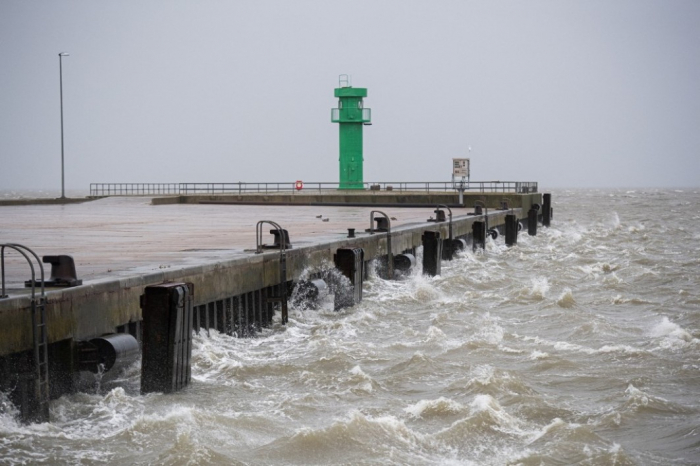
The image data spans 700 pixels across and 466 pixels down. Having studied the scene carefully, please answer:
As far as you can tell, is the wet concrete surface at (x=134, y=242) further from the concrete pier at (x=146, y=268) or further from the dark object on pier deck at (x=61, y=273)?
the dark object on pier deck at (x=61, y=273)

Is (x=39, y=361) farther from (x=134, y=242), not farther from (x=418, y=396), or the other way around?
(x=134, y=242)

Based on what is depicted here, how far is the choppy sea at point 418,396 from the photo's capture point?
29.4ft

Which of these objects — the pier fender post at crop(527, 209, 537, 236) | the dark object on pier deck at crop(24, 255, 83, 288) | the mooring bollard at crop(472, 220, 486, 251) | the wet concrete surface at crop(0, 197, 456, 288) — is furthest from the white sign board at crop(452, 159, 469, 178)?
the dark object on pier deck at crop(24, 255, 83, 288)

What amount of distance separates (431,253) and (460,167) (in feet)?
79.8

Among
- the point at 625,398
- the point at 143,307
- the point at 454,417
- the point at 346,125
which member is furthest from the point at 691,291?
the point at 346,125

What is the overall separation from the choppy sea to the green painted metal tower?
150 feet

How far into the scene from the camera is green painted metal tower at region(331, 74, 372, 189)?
212 ft

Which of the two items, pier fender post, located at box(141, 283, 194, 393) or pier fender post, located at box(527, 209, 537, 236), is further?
pier fender post, located at box(527, 209, 537, 236)

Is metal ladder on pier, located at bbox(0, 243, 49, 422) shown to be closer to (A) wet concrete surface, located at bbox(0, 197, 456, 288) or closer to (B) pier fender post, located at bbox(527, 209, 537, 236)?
(A) wet concrete surface, located at bbox(0, 197, 456, 288)

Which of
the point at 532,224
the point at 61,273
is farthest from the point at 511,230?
the point at 61,273

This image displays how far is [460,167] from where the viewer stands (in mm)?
46812

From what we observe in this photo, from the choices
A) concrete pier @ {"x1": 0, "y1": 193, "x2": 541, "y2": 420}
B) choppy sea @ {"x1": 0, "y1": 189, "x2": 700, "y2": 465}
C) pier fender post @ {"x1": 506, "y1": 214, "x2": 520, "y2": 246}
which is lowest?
choppy sea @ {"x1": 0, "y1": 189, "x2": 700, "y2": 465}

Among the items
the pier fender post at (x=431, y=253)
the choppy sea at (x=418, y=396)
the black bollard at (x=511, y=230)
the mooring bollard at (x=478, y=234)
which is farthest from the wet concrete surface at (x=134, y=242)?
the black bollard at (x=511, y=230)

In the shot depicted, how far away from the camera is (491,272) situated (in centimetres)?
2556
